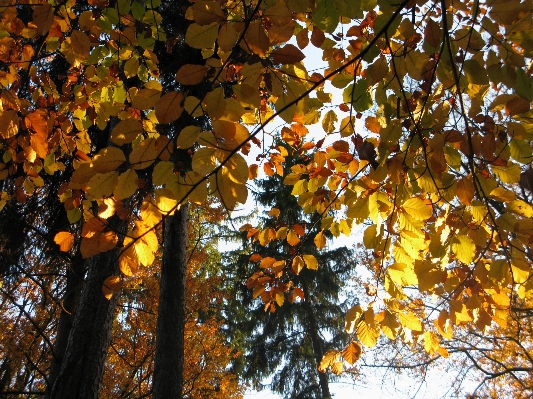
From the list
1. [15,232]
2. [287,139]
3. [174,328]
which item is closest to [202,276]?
[15,232]

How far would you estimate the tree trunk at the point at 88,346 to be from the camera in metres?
2.08

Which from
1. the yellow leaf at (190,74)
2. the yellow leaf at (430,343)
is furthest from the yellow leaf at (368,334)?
the yellow leaf at (190,74)

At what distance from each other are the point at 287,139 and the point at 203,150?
1080 mm

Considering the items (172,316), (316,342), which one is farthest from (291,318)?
(172,316)

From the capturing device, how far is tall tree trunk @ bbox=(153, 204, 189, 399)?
243 cm

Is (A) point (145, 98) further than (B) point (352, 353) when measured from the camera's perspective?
No

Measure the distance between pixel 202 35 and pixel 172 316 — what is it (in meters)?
2.18

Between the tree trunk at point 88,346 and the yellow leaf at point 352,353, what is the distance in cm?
125

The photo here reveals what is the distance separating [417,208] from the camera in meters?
1.29

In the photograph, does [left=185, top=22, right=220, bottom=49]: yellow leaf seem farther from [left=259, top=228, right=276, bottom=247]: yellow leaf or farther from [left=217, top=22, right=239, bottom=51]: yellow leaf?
[left=259, top=228, right=276, bottom=247]: yellow leaf

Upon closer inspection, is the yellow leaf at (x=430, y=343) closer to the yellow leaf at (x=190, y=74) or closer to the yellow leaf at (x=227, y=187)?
the yellow leaf at (x=227, y=187)

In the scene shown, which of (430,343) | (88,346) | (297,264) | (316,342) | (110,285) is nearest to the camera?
(110,285)

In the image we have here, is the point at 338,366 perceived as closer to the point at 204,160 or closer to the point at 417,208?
the point at 417,208

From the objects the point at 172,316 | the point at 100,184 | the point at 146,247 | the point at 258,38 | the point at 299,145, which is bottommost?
the point at 146,247
